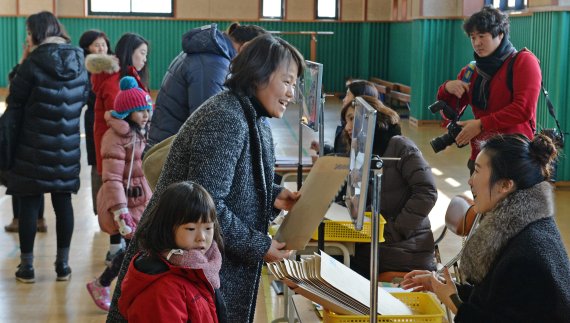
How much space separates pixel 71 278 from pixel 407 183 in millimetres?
2235

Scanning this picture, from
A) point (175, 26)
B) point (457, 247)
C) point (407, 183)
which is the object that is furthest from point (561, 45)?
point (175, 26)

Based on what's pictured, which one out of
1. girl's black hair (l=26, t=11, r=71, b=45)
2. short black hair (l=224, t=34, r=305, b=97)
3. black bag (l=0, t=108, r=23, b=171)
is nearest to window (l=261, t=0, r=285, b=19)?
girl's black hair (l=26, t=11, r=71, b=45)

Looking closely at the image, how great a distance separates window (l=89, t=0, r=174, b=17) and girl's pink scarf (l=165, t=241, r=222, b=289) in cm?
1808

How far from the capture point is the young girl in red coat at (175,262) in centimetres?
248

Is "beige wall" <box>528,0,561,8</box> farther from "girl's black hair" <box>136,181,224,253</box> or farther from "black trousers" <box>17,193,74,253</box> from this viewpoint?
"girl's black hair" <box>136,181,224,253</box>

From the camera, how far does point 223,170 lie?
101 inches

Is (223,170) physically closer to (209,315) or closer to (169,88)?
(209,315)

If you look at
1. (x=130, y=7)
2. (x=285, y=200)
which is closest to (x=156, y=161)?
(x=285, y=200)

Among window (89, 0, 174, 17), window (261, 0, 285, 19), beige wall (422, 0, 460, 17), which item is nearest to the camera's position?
beige wall (422, 0, 460, 17)

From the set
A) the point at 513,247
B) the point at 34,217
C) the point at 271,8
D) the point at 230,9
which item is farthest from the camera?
the point at 271,8

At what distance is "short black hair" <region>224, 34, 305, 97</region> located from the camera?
264 centimetres

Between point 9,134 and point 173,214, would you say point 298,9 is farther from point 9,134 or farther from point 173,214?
point 173,214

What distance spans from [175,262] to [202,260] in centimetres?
8

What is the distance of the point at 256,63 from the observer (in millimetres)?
2643
